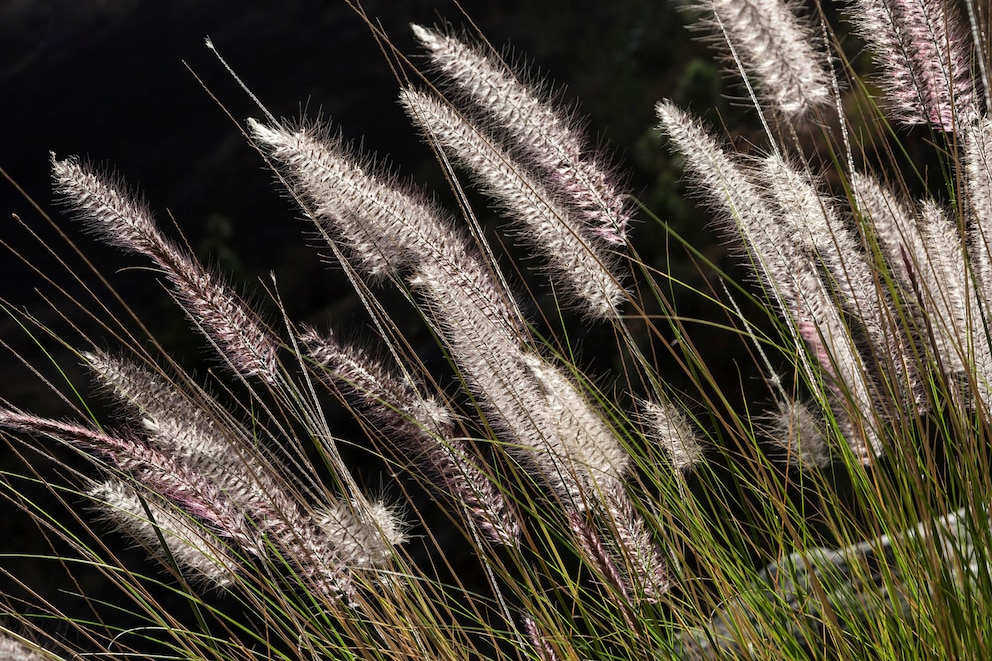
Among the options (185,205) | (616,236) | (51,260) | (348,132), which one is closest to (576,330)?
(348,132)

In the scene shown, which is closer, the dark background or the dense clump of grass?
the dense clump of grass

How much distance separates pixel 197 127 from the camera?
3.29m

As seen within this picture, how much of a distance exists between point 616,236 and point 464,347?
0.24 meters

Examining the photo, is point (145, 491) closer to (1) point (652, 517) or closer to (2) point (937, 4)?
(1) point (652, 517)

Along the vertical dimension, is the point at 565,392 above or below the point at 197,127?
above

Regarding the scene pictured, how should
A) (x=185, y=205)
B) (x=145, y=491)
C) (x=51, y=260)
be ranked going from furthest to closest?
(x=185, y=205)
(x=51, y=260)
(x=145, y=491)

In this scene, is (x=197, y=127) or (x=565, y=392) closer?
A: (x=565, y=392)

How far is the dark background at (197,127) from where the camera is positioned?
3.03 meters

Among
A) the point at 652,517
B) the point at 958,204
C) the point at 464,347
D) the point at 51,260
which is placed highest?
the point at 958,204

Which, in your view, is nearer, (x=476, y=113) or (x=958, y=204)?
(x=958, y=204)

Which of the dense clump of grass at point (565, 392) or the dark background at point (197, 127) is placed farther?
the dark background at point (197, 127)

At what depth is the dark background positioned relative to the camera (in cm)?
303

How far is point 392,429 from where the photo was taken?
3.08ft

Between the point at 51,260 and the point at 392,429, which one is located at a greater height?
the point at 392,429
